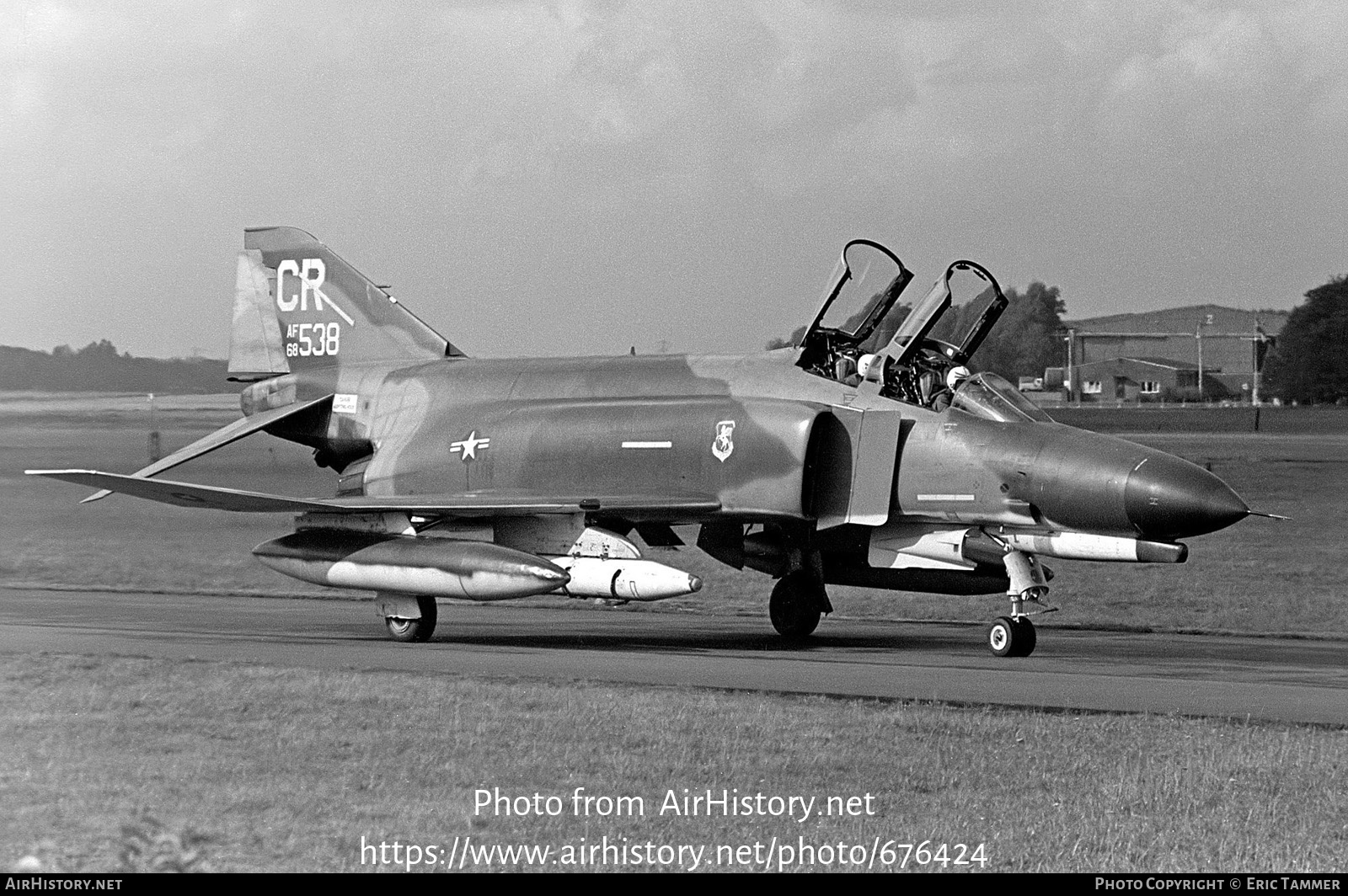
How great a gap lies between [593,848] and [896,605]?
42.4 ft

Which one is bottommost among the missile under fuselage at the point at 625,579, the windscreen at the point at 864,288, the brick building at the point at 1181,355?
the missile under fuselage at the point at 625,579

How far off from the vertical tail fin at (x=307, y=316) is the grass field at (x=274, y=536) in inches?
102

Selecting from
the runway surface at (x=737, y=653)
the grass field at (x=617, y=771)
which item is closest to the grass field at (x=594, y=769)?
the grass field at (x=617, y=771)

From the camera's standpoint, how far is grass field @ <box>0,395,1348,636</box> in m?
18.1

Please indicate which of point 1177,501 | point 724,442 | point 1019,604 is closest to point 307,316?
point 724,442

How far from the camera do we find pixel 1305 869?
20.4 ft

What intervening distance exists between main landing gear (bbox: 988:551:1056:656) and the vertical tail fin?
23.9 ft

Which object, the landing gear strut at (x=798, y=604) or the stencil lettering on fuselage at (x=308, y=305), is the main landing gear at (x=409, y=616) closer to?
the landing gear strut at (x=798, y=604)

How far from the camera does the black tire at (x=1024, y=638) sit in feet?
43.5

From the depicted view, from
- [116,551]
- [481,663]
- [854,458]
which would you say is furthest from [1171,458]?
[116,551]

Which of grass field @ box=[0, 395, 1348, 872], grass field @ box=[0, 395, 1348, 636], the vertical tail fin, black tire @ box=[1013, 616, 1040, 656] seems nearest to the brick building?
grass field @ box=[0, 395, 1348, 636]

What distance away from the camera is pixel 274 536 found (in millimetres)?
20328

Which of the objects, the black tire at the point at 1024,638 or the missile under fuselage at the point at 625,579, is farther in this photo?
the missile under fuselage at the point at 625,579

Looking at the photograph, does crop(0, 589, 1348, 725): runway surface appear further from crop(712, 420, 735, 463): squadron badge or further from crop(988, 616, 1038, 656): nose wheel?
crop(712, 420, 735, 463): squadron badge
